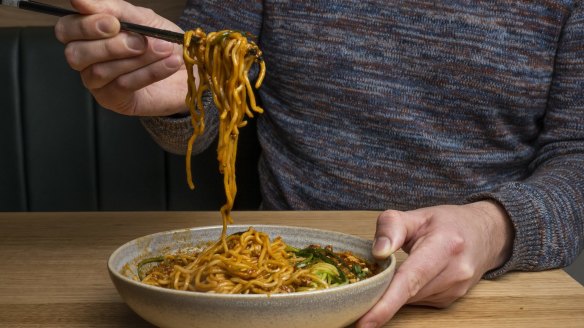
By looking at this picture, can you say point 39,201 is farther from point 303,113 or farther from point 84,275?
point 84,275

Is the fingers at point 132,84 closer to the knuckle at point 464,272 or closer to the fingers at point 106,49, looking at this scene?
the fingers at point 106,49

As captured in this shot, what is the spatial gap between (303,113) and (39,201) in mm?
826

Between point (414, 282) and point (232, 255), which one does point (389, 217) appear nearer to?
point (414, 282)

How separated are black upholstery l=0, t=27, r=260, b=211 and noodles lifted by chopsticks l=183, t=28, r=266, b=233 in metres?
0.95

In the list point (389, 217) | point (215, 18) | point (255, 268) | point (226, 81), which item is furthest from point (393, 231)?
point (215, 18)

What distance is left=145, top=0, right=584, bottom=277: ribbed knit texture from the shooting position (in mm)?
1481

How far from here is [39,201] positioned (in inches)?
79.0

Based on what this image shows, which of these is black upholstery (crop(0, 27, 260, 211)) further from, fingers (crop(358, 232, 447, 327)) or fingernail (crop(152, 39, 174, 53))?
fingers (crop(358, 232, 447, 327))

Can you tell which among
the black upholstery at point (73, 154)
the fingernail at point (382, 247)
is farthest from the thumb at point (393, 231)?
the black upholstery at point (73, 154)

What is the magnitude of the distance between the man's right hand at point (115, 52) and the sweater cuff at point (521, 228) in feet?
1.75

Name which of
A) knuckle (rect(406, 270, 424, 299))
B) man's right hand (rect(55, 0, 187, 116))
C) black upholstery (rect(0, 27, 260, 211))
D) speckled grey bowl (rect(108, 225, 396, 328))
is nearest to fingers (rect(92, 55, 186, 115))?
man's right hand (rect(55, 0, 187, 116))

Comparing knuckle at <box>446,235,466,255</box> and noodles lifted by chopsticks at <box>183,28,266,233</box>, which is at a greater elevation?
noodles lifted by chopsticks at <box>183,28,266,233</box>

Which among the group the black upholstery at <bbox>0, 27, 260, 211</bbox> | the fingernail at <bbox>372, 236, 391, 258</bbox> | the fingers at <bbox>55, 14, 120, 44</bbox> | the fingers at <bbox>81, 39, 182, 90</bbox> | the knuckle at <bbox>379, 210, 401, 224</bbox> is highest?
the fingers at <bbox>55, 14, 120, 44</bbox>

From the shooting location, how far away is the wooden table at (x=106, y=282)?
0.93 meters
